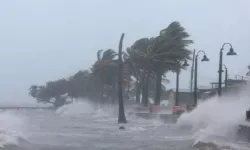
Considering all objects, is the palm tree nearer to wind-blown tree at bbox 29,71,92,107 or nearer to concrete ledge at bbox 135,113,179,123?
concrete ledge at bbox 135,113,179,123

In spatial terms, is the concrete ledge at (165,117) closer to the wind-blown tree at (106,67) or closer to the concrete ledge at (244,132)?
the concrete ledge at (244,132)

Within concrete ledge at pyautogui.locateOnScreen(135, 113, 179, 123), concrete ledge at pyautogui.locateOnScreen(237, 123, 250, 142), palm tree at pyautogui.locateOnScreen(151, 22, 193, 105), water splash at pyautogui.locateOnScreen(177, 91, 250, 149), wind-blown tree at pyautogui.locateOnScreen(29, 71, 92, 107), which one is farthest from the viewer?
wind-blown tree at pyautogui.locateOnScreen(29, 71, 92, 107)

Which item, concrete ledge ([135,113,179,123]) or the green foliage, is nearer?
concrete ledge ([135,113,179,123])

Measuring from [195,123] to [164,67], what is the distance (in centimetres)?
2706

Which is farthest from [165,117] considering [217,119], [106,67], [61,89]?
[61,89]

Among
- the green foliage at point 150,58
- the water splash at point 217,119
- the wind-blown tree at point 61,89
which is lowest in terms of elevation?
the wind-blown tree at point 61,89

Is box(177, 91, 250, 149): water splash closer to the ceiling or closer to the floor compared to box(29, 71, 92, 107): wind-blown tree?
closer to the ceiling

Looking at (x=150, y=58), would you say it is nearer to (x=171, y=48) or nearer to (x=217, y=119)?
(x=171, y=48)

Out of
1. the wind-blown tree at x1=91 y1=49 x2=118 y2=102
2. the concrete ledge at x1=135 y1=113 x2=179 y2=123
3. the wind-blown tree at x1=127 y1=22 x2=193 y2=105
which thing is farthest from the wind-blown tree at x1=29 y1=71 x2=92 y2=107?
the concrete ledge at x1=135 y1=113 x2=179 y2=123

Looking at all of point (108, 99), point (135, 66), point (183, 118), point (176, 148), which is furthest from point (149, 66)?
point (108, 99)

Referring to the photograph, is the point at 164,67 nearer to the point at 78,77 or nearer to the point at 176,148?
the point at 176,148

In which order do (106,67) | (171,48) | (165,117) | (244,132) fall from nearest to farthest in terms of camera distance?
1. (244,132)
2. (165,117)
3. (171,48)
4. (106,67)

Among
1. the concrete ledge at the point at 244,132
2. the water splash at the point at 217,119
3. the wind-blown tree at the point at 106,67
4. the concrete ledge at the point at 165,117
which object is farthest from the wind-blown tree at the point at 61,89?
the concrete ledge at the point at 244,132

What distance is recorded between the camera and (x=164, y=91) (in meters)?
131
